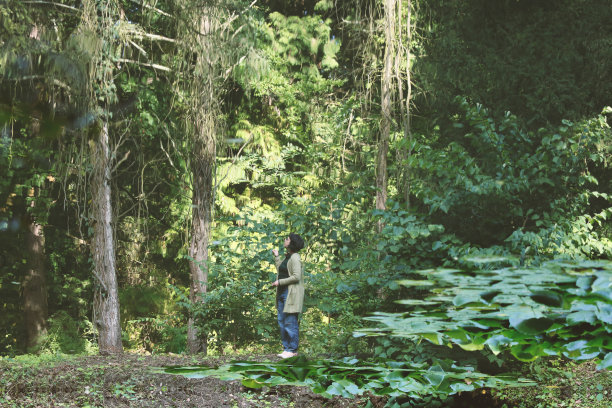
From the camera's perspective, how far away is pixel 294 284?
702 centimetres

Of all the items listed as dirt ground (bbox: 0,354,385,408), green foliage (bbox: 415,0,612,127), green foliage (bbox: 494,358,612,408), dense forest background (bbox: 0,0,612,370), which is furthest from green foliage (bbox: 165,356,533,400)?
green foliage (bbox: 415,0,612,127)

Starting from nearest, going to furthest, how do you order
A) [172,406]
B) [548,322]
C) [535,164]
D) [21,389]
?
[548,322] < [535,164] < [172,406] < [21,389]

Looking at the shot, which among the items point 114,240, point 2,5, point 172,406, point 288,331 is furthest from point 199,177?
point 172,406

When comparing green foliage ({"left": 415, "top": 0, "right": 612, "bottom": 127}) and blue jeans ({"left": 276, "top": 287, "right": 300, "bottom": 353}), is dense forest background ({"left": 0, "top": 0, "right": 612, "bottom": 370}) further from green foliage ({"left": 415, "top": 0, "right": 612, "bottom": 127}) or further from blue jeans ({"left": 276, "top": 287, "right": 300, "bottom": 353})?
blue jeans ({"left": 276, "top": 287, "right": 300, "bottom": 353})

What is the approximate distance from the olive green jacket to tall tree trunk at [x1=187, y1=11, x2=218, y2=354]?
12.2 feet

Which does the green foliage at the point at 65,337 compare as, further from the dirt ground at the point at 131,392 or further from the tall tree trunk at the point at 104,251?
the dirt ground at the point at 131,392

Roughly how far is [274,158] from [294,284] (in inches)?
380

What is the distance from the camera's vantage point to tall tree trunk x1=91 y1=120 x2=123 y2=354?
428 inches

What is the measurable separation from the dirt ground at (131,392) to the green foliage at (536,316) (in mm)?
3986

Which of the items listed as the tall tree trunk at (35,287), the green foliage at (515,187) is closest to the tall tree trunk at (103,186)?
the tall tree trunk at (35,287)

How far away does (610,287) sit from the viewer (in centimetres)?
156

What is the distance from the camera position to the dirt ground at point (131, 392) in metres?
6.20

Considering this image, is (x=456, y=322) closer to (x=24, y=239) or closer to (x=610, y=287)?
(x=610, y=287)

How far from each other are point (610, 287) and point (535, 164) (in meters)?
4.41
